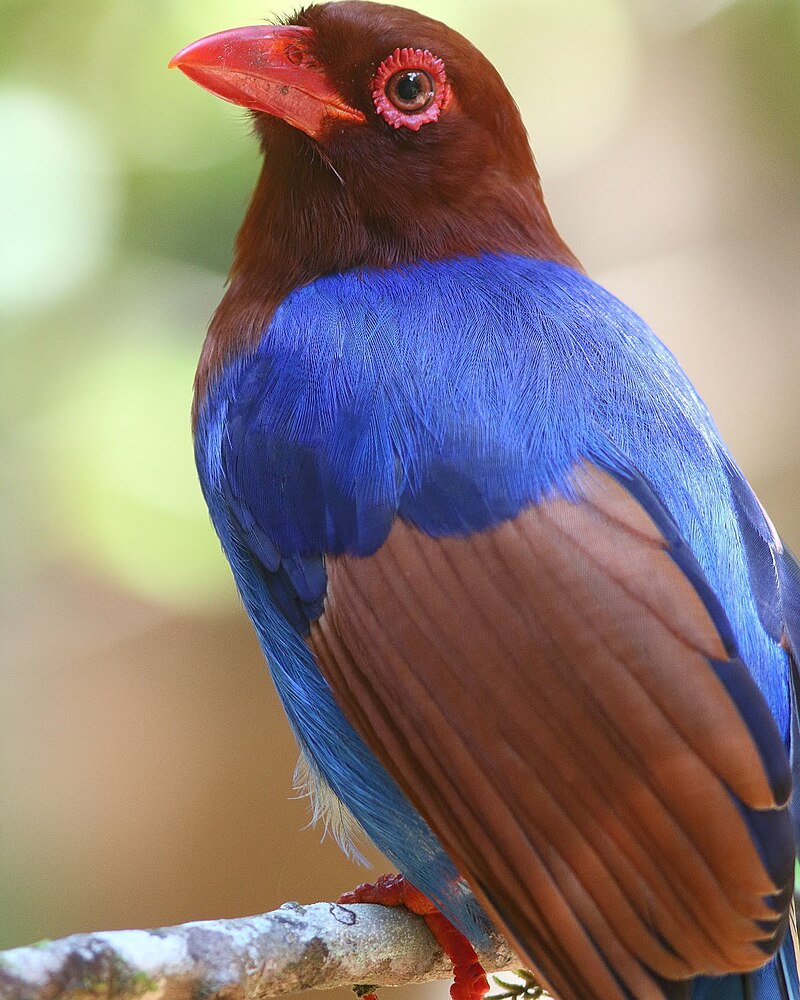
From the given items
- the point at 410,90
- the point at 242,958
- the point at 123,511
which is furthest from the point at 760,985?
the point at 123,511

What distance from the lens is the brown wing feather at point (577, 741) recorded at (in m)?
2.19

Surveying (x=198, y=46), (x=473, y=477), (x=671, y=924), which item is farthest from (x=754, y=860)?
(x=198, y=46)

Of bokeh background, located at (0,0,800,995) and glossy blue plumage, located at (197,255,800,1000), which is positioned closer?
glossy blue plumage, located at (197,255,800,1000)

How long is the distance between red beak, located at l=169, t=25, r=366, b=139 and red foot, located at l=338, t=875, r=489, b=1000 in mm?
1552

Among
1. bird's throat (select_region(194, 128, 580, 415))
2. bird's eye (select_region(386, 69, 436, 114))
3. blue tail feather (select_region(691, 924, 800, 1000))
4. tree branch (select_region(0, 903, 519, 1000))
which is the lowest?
blue tail feather (select_region(691, 924, 800, 1000))

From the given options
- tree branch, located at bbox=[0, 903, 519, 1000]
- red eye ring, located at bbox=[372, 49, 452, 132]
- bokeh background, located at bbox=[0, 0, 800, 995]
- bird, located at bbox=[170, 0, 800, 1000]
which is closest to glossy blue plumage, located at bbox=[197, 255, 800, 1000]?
bird, located at bbox=[170, 0, 800, 1000]

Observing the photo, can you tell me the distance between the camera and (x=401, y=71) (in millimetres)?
2930

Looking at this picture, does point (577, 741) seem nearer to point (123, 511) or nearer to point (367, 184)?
point (367, 184)

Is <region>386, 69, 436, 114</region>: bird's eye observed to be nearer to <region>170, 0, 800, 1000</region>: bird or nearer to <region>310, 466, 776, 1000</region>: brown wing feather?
<region>170, 0, 800, 1000</region>: bird

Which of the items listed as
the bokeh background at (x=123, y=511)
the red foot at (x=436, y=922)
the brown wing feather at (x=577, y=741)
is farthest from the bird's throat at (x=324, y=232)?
the bokeh background at (x=123, y=511)

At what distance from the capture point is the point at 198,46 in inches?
116

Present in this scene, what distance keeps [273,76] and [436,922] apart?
5.77ft

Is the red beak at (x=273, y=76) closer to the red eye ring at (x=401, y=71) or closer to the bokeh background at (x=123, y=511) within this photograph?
the red eye ring at (x=401, y=71)

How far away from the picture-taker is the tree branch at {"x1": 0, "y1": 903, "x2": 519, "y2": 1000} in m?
1.89
